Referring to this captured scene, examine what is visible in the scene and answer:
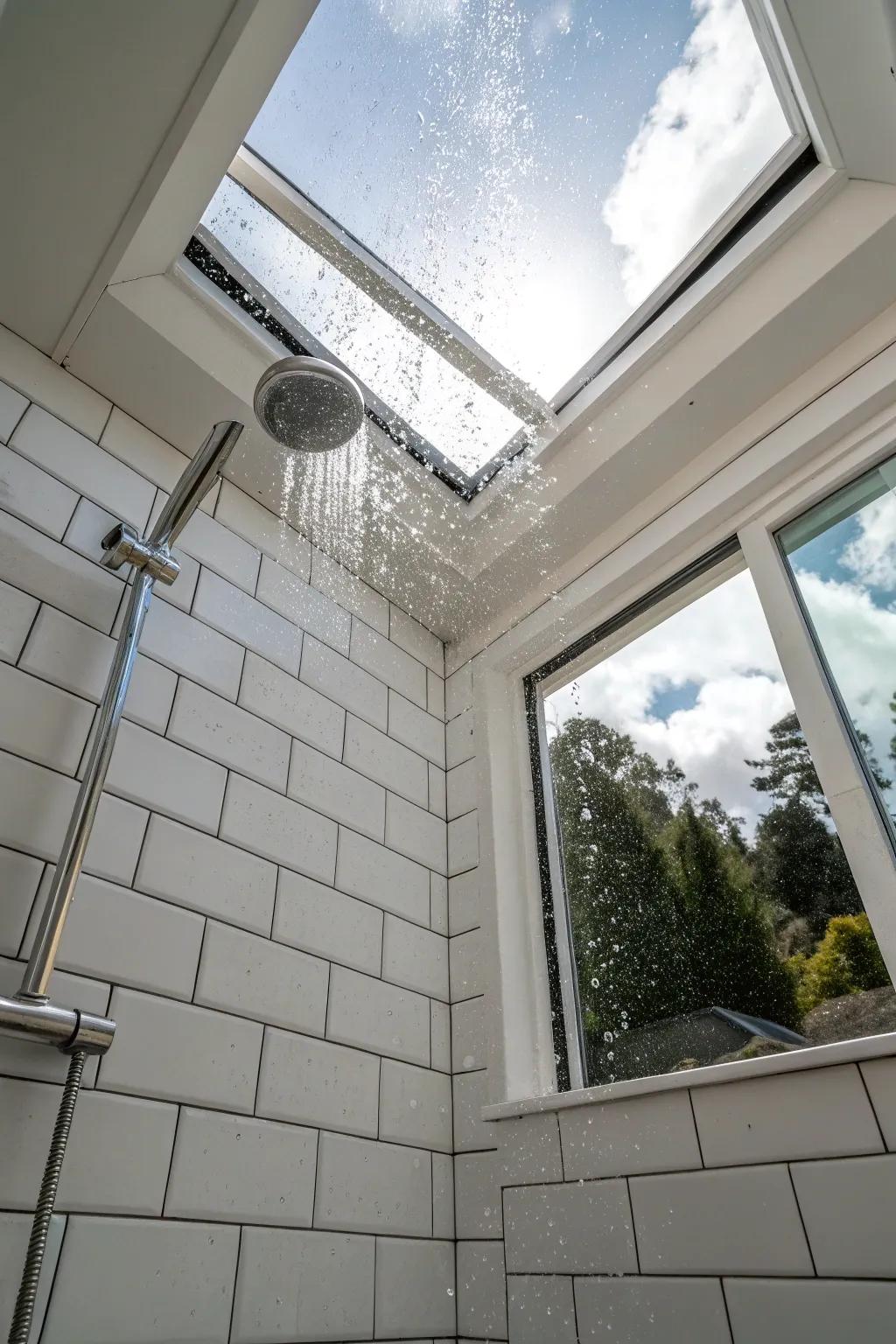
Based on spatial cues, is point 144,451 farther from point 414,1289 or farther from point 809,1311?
point 809,1311

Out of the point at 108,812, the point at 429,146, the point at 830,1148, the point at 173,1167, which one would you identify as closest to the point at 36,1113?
the point at 173,1167

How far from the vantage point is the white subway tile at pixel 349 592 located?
5.65 ft

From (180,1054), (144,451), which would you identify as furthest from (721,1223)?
(144,451)

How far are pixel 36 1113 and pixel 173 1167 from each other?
0.62 feet

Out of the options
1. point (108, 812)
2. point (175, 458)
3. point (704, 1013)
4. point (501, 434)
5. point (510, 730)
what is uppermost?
point (501, 434)

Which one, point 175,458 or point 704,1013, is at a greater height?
point 175,458

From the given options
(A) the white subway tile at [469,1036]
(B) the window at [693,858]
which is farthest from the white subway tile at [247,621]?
(A) the white subway tile at [469,1036]

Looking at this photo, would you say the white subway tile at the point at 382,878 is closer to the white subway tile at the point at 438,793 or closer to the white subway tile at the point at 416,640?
the white subway tile at the point at 438,793

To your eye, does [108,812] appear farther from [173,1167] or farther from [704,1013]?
[704,1013]

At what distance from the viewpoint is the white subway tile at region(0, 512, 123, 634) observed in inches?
46.7

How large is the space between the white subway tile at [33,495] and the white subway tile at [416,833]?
2.48ft

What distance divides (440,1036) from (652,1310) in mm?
523

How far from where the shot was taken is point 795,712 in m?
1.33

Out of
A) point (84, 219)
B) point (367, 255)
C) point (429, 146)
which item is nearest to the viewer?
point (84, 219)
